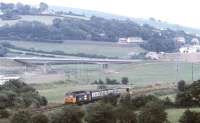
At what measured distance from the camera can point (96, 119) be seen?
115 ft

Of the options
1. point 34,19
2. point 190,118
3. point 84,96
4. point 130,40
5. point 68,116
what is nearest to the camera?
point 68,116

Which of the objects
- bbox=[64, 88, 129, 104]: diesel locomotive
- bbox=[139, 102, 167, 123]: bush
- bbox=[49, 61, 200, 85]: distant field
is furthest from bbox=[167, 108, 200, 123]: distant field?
bbox=[49, 61, 200, 85]: distant field

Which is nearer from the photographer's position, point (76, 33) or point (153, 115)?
point (153, 115)

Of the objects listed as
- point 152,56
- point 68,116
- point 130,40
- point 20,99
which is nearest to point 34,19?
point 130,40

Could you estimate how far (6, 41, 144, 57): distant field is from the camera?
118875mm

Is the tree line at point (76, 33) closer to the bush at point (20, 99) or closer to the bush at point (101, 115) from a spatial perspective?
the bush at point (20, 99)

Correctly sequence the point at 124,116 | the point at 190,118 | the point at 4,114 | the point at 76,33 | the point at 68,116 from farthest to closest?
the point at 76,33 → the point at 4,114 → the point at 190,118 → the point at 124,116 → the point at 68,116

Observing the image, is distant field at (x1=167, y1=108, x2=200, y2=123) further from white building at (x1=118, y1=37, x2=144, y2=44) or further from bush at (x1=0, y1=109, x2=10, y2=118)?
white building at (x1=118, y1=37, x2=144, y2=44)

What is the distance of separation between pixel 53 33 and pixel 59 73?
4899 cm

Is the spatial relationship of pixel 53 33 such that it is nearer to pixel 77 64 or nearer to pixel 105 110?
pixel 77 64

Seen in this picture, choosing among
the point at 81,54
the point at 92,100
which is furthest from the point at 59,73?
the point at 92,100

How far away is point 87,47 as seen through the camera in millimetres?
123375

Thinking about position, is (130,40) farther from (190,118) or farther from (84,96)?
(190,118)

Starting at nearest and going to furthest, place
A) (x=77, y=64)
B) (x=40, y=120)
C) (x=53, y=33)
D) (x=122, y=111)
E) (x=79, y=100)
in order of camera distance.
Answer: (x=40, y=120) < (x=122, y=111) < (x=79, y=100) < (x=77, y=64) < (x=53, y=33)
